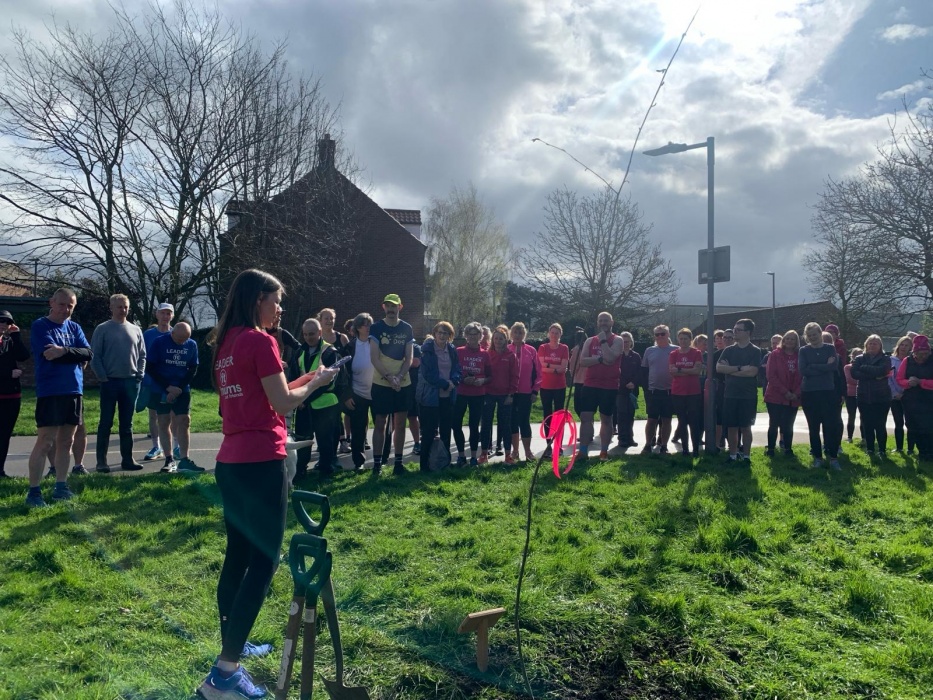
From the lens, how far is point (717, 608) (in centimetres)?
415

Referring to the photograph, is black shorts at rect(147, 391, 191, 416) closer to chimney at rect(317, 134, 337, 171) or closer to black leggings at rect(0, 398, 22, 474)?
black leggings at rect(0, 398, 22, 474)

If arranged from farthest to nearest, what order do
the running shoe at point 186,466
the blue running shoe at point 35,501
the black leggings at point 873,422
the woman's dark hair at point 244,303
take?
the black leggings at point 873,422, the running shoe at point 186,466, the blue running shoe at point 35,501, the woman's dark hair at point 244,303

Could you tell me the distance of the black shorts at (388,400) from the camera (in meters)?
8.34

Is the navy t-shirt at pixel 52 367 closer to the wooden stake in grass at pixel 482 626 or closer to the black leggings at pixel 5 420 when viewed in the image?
the black leggings at pixel 5 420

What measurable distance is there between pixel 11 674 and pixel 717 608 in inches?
154

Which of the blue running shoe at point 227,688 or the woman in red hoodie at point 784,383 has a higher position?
the woman in red hoodie at point 784,383

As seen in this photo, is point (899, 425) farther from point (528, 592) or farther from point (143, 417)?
point (143, 417)

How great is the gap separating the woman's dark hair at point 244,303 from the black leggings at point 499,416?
637 centimetres

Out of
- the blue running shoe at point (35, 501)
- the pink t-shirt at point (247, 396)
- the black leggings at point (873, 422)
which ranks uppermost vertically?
the pink t-shirt at point (247, 396)

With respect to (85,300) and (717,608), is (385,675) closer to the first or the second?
(717,608)

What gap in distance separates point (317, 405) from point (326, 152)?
1788 centimetres

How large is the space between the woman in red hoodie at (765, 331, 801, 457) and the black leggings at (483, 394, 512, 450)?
375 cm

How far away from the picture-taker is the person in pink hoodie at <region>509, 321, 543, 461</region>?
9.49 meters

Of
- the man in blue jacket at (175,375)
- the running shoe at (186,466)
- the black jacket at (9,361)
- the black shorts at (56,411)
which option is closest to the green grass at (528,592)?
the running shoe at (186,466)
